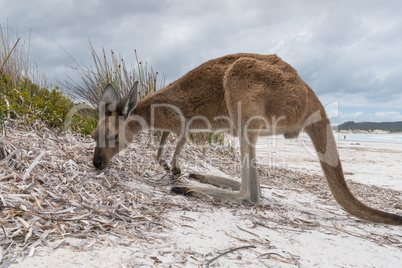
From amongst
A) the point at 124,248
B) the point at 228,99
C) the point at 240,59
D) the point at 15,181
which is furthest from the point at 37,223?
the point at 240,59

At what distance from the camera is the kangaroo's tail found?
292cm

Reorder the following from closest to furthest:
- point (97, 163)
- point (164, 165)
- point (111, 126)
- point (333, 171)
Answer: point (333, 171), point (97, 163), point (111, 126), point (164, 165)

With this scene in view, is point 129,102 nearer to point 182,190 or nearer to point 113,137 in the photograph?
point 113,137

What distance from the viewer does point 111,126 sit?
11.6 ft

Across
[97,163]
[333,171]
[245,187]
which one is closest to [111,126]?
[97,163]

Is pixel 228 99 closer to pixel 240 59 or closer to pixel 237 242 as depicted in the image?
pixel 240 59

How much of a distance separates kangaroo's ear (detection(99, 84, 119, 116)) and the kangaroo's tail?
6.39 feet

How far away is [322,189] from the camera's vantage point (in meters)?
4.80

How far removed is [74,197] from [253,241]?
4.23 feet

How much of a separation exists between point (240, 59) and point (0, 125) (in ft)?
7.99

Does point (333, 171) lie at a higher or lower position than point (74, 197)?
higher

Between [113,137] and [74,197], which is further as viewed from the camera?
[113,137]

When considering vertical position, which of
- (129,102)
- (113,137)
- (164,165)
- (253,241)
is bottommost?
(253,241)

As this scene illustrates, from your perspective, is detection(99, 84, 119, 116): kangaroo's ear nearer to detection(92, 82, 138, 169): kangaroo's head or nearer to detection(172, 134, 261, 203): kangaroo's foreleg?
detection(92, 82, 138, 169): kangaroo's head
